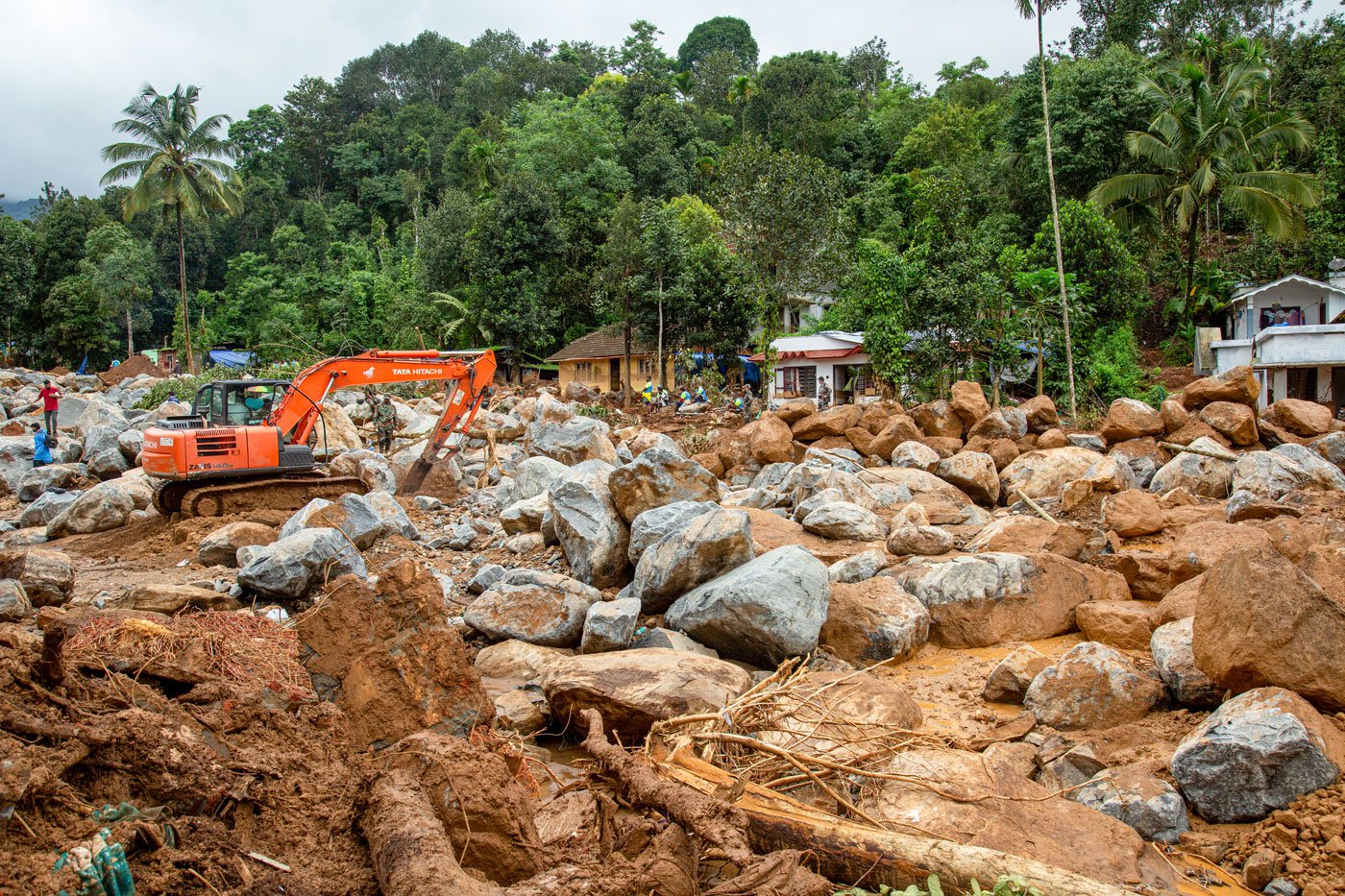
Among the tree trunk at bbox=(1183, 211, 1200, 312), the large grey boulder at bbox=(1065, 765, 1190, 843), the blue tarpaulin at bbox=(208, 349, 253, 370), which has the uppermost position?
the tree trunk at bbox=(1183, 211, 1200, 312)

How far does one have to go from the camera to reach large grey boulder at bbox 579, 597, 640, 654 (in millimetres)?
6684

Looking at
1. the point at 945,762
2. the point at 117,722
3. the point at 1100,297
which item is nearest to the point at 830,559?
the point at 945,762

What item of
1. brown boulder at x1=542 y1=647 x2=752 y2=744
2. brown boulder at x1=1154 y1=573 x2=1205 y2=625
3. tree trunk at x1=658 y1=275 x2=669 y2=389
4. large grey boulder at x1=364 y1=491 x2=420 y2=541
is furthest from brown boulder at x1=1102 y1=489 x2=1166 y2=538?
tree trunk at x1=658 y1=275 x2=669 y2=389

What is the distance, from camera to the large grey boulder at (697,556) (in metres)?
7.16

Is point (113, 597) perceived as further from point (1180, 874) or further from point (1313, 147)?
point (1313, 147)

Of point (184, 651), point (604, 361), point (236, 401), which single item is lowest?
point (184, 651)

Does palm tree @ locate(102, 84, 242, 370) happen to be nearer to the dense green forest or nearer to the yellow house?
the dense green forest

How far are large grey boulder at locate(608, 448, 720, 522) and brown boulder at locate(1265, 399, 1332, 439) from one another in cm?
1013

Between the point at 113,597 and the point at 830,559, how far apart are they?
21.9ft

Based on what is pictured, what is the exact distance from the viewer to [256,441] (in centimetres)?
1138

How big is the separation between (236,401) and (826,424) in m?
9.41

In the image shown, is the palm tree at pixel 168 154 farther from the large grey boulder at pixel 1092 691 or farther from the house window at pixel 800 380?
the large grey boulder at pixel 1092 691

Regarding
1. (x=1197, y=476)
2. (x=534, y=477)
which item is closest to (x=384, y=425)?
(x=534, y=477)

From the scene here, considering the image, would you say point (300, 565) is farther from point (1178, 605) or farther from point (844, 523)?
point (1178, 605)
